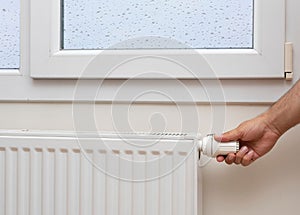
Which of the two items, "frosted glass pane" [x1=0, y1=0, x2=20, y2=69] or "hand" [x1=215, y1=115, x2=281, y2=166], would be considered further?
"frosted glass pane" [x1=0, y1=0, x2=20, y2=69]

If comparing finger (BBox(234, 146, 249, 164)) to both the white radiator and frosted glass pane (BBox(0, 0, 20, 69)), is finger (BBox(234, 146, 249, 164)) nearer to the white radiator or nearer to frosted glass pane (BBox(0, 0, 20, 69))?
the white radiator

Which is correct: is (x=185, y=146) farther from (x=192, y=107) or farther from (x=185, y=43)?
(x=185, y=43)

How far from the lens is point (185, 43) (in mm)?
1246

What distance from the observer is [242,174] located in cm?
120

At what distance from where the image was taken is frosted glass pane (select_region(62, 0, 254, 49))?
1.24m

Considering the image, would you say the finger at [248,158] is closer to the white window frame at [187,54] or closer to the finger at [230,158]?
the finger at [230,158]

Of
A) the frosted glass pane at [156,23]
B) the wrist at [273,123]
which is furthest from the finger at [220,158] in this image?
the frosted glass pane at [156,23]

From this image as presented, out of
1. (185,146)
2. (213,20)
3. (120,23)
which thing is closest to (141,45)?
(120,23)

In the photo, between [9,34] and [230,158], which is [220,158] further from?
[9,34]

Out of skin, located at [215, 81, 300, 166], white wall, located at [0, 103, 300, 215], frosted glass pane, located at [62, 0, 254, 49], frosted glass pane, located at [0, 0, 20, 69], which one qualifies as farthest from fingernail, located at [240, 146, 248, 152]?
frosted glass pane, located at [0, 0, 20, 69]

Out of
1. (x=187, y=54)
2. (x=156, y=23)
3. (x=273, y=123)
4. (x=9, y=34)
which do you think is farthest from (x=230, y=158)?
(x=9, y=34)

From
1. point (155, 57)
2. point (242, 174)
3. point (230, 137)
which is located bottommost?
point (242, 174)

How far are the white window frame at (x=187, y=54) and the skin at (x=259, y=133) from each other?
119 mm

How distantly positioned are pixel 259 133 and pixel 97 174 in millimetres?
400
